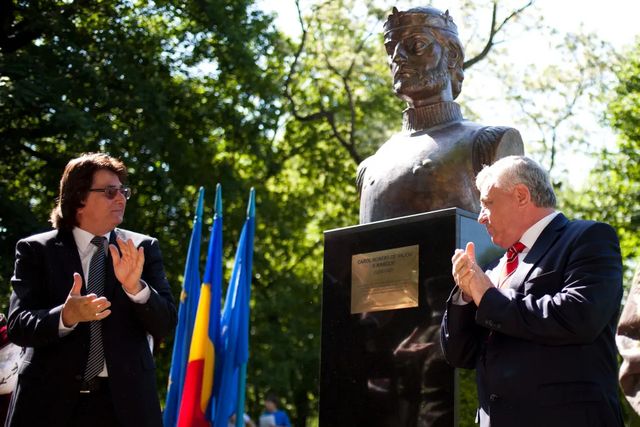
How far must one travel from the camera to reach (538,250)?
394 centimetres

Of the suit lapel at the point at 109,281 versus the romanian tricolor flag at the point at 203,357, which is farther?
the romanian tricolor flag at the point at 203,357

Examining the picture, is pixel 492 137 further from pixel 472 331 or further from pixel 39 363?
pixel 39 363

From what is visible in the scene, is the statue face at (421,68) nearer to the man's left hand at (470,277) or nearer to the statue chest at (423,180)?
the statue chest at (423,180)

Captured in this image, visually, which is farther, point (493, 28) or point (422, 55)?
point (493, 28)

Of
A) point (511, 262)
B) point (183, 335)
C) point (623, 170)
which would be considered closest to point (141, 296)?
point (511, 262)

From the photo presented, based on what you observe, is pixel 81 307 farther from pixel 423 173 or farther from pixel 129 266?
pixel 423 173

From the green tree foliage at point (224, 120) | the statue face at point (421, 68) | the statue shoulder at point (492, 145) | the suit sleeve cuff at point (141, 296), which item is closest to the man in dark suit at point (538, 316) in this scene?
the suit sleeve cuff at point (141, 296)

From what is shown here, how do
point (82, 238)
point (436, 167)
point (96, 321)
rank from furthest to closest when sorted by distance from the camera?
point (436, 167), point (82, 238), point (96, 321)

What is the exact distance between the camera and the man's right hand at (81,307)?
158 inches

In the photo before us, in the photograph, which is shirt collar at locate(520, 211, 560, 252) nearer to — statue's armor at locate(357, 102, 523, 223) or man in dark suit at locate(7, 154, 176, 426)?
man in dark suit at locate(7, 154, 176, 426)

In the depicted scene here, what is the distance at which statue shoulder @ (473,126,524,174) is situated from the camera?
611 centimetres

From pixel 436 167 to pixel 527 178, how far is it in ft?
6.99

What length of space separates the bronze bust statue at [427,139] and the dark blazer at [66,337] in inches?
86.3

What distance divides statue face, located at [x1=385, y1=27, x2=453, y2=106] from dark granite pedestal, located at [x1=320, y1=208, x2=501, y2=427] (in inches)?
41.5
